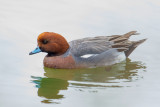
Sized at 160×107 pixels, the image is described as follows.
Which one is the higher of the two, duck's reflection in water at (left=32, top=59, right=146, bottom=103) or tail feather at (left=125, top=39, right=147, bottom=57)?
tail feather at (left=125, top=39, right=147, bottom=57)

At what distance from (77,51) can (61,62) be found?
1.44 ft

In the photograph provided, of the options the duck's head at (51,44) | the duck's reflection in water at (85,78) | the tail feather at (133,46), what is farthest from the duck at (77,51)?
the tail feather at (133,46)

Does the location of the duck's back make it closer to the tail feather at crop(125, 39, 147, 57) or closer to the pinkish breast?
the tail feather at crop(125, 39, 147, 57)

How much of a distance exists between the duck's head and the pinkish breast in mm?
196

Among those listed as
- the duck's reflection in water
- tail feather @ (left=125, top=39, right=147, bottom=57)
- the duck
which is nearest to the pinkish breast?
the duck

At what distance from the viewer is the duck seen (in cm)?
1033

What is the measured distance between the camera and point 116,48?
429 inches

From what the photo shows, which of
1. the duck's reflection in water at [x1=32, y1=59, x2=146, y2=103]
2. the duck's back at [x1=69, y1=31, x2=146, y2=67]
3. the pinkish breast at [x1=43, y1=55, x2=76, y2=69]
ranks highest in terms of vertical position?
the duck's back at [x1=69, y1=31, x2=146, y2=67]

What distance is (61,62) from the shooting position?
10.4m

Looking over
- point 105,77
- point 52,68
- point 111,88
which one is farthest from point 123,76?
point 52,68

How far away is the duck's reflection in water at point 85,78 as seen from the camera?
889cm

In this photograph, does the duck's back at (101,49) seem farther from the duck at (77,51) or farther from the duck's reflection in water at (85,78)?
the duck's reflection in water at (85,78)

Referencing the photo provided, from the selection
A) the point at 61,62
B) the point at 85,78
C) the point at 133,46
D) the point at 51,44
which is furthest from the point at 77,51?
the point at 133,46

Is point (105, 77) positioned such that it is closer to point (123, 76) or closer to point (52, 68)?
point (123, 76)
